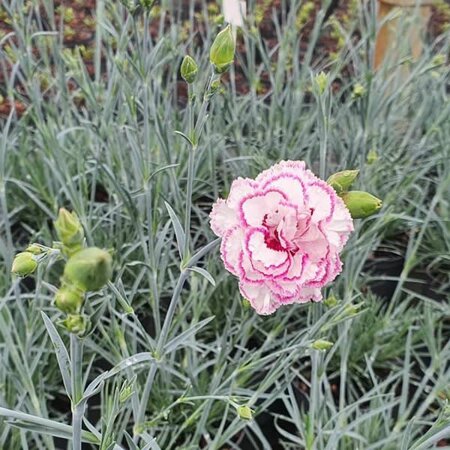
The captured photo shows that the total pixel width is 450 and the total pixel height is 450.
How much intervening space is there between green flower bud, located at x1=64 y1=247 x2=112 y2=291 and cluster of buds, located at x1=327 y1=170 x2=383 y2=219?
234 mm

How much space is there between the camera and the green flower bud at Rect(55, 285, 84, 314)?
0.40 meters

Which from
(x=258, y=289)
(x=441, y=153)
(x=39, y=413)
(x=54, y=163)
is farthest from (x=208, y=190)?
(x=258, y=289)

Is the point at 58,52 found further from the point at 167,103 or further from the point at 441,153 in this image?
the point at 441,153

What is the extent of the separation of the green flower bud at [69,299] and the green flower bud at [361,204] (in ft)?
0.80

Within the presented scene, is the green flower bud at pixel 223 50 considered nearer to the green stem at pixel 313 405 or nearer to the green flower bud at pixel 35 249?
the green flower bud at pixel 35 249

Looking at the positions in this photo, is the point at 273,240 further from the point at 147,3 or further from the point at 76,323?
the point at 147,3

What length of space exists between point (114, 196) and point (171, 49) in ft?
0.96

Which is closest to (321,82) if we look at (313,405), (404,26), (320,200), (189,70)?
(189,70)

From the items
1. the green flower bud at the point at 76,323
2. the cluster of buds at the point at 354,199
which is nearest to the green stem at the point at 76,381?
the green flower bud at the point at 76,323

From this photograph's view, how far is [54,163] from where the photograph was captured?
1118 millimetres

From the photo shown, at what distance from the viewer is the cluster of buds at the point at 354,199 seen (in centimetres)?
53

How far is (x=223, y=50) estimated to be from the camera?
1.90 ft

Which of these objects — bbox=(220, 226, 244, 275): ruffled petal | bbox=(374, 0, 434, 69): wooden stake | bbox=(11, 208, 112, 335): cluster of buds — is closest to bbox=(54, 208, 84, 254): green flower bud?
bbox=(11, 208, 112, 335): cluster of buds

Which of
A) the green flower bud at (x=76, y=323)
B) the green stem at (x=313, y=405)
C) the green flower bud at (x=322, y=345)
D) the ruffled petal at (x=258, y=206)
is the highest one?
the ruffled petal at (x=258, y=206)
